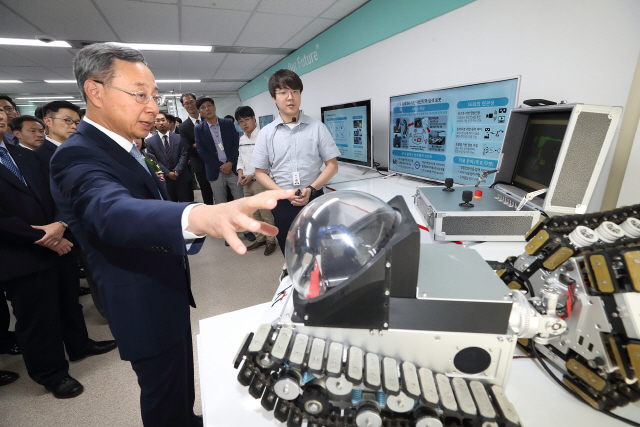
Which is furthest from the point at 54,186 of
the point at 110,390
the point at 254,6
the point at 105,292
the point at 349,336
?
the point at 254,6

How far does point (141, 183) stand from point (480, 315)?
101 cm

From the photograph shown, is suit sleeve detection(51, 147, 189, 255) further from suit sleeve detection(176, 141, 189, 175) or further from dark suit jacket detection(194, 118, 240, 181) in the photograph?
suit sleeve detection(176, 141, 189, 175)

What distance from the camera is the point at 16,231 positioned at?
1.47 m

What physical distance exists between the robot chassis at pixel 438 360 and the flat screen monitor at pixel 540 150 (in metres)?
0.79

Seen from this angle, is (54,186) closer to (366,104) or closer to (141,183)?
(141,183)

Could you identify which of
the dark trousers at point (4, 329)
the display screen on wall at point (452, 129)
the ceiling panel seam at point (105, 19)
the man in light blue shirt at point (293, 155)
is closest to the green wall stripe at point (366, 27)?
the display screen on wall at point (452, 129)

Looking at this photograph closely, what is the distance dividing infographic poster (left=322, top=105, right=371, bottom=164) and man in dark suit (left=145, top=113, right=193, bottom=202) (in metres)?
2.09

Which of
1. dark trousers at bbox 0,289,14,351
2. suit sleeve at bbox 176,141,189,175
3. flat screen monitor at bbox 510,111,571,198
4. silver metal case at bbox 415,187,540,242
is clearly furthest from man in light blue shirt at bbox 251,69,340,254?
suit sleeve at bbox 176,141,189,175

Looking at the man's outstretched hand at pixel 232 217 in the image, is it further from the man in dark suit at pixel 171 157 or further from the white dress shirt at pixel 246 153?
the man in dark suit at pixel 171 157

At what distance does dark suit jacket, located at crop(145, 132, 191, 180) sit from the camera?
3.73 meters

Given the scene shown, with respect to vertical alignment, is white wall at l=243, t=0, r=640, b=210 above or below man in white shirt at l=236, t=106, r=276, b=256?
above

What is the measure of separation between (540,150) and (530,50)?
0.81m

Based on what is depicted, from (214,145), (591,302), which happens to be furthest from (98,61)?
(214,145)

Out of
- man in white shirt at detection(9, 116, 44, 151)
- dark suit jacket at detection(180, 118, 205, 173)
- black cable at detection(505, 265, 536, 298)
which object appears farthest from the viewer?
dark suit jacket at detection(180, 118, 205, 173)
